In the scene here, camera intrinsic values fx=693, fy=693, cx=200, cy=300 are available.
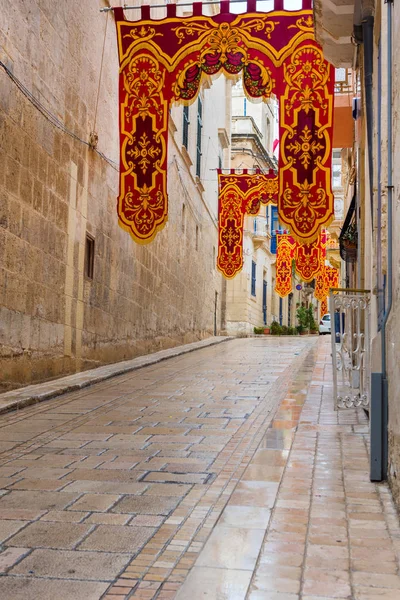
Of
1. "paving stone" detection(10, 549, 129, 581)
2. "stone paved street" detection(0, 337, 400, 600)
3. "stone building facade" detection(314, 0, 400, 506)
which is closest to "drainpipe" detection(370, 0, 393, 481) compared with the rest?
"stone building facade" detection(314, 0, 400, 506)

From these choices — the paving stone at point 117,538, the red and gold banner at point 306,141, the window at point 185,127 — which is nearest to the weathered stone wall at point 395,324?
the paving stone at point 117,538

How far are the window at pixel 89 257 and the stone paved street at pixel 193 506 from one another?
4.11 metres

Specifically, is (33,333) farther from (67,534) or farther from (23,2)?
(67,534)

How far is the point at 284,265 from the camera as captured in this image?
89.2 ft

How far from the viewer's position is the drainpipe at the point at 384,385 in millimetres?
4176

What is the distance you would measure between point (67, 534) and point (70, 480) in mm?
1100

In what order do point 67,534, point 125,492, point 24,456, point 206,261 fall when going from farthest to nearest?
1. point 206,261
2. point 24,456
3. point 125,492
4. point 67,534

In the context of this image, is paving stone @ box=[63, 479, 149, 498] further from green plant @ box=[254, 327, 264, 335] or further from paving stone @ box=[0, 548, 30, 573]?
green plant @ box=[254, 327, 264, 335]

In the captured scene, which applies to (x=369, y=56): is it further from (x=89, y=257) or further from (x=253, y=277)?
(x=253, y=277)

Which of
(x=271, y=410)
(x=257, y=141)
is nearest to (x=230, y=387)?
(x=271, y=410)

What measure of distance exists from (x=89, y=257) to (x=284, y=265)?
16.4 m

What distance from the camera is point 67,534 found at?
342 cm

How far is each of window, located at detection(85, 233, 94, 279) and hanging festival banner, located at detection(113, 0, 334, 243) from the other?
1989mm

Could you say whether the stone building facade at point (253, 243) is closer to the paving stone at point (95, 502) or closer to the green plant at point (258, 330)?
the green plant at point (258, 330)
